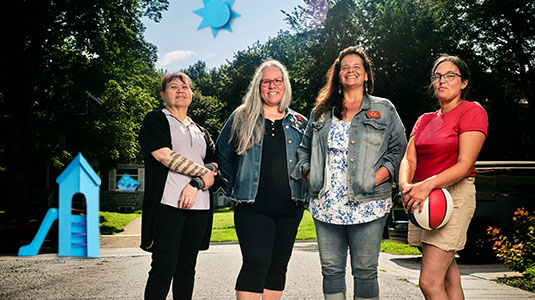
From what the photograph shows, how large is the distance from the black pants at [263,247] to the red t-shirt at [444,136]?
1087 mm

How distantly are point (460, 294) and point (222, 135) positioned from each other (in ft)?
7.04

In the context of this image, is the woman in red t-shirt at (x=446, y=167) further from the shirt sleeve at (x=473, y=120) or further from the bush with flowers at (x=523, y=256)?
the bush with flowers at (x=523, y=256)

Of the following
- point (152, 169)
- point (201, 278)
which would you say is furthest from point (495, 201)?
point (152, 169)

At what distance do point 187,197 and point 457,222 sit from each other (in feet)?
6.48

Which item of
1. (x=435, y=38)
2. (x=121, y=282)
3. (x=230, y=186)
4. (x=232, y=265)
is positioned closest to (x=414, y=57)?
(x=435, y=38)

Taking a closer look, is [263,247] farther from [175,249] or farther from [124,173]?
[124,173]

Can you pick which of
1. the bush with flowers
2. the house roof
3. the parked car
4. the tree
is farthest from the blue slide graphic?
the bush with flowers

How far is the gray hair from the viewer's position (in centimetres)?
377

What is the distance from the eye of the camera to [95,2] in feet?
67.5

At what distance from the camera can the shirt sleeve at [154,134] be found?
377 centimetres

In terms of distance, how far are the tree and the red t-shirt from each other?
18803 mm

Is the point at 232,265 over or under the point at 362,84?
under

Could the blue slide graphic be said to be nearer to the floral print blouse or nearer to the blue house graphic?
the blue house graphic

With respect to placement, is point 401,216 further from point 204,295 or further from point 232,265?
point 204,295
